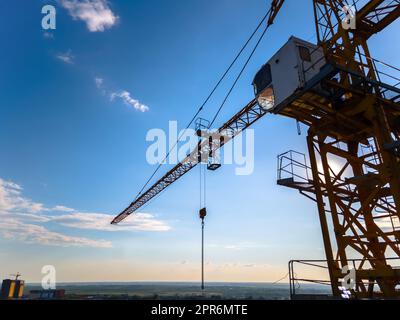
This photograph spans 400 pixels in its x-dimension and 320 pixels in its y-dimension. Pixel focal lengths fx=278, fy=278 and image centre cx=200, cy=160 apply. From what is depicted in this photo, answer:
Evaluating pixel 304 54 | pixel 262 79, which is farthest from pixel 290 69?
pixel 262 79

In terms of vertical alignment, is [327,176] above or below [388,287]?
above

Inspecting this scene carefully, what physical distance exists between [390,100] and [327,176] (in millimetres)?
4468

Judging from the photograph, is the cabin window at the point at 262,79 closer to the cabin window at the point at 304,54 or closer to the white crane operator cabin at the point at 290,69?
the white crane operator cabin at the point at 290,69

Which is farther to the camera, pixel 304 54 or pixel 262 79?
pixel 262 79

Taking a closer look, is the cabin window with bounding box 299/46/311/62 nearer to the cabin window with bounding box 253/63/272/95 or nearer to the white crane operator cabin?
the white crane operator cabin

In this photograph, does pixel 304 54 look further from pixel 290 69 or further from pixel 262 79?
pixel 262 79

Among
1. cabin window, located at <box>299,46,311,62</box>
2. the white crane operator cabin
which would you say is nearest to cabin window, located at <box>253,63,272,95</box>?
the white crane operator cabin

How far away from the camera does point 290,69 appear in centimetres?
1369

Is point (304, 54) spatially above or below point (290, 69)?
above

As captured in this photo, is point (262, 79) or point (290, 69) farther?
point (262, 79)

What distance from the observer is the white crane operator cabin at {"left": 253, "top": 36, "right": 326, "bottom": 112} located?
13320mm
